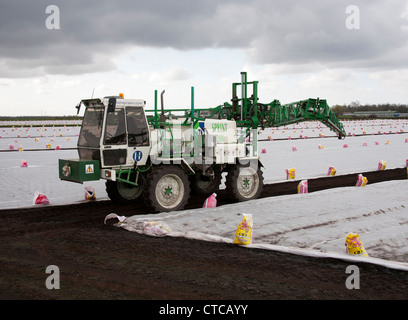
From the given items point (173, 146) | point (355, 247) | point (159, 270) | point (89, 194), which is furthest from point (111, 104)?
point (355, 247)

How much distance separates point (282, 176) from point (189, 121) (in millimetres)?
5602

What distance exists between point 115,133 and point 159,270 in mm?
3869

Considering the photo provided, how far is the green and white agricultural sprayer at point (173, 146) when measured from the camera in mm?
8844

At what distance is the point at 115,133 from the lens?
29.1ft

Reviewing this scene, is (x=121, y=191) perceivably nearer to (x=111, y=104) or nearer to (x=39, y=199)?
(x=39, y=199)

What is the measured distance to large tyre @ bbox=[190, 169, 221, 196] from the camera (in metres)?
11.4

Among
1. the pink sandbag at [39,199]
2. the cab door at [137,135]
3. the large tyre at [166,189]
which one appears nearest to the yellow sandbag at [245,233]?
the large tyre at [166,189]

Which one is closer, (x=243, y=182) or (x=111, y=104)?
(x=111, y=104)

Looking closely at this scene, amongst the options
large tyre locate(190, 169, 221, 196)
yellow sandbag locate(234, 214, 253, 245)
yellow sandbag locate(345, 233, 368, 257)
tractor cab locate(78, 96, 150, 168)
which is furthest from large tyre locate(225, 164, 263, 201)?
yellow sandbag locate(345, 233, 368, 257)

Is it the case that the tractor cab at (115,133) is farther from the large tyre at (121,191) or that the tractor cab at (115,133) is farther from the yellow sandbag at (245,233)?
the yellow sandbag at (245,233)

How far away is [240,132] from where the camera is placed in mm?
10891
